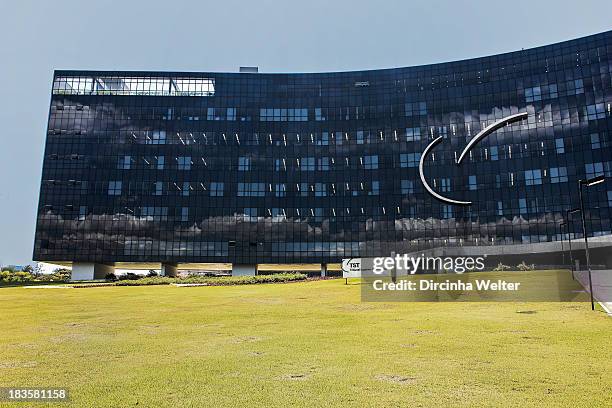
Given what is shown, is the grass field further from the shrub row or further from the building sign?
the shrub row

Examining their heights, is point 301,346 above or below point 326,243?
below

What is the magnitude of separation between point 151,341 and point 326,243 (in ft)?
274

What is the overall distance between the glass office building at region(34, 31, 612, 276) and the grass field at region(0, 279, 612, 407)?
7365 centimetres

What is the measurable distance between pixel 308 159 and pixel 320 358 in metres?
91.4

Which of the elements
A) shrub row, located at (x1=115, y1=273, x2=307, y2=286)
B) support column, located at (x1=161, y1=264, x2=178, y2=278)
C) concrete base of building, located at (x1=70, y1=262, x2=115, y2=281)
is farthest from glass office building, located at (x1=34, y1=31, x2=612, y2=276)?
shrub row, located at (x1=115, y1=273, x2=307, y2=286)

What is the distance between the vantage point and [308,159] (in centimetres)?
10662

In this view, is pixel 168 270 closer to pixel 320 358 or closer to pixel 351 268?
pixel 351 268

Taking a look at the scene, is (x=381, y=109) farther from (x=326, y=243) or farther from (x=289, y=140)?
(x=326, y=243)

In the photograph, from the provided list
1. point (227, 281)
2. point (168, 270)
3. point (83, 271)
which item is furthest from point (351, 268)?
→ point (83, 271)

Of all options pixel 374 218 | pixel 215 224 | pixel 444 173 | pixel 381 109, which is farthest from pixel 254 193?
pixel 444 173

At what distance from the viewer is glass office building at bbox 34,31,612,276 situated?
97.1m

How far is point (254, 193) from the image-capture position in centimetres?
10469

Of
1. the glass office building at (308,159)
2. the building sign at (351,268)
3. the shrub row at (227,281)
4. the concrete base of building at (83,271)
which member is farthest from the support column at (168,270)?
the building sign at (351,268)

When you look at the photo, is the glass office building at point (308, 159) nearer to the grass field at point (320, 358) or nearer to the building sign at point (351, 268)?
the building sign at point (351, 268)
